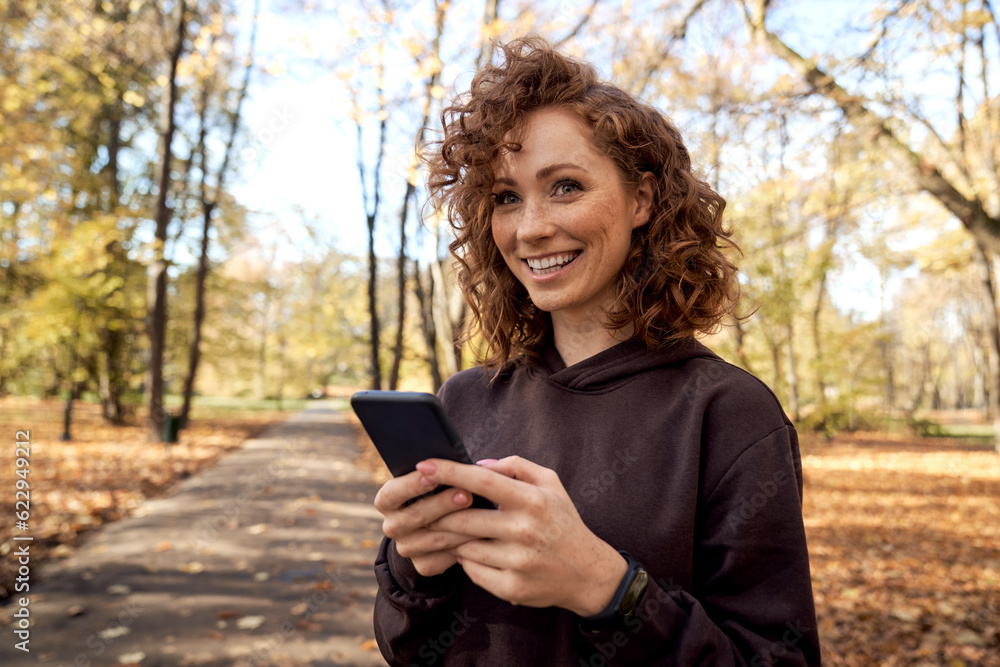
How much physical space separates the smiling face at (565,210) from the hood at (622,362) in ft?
0.55

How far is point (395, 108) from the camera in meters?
11.4

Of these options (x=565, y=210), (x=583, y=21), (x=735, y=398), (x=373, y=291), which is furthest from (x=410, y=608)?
(x=373, y=291)

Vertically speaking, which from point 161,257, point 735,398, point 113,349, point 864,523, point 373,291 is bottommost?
point 864,523

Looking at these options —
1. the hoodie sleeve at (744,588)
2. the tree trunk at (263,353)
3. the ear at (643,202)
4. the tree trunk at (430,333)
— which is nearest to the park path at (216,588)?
the hoodie sleeve at (744,588)

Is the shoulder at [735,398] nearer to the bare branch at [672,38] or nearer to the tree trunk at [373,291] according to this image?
the bare branch at [672,38]

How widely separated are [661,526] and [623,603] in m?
0.28

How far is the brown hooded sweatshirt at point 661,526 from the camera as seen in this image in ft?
3.84

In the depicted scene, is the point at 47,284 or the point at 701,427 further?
the point at 47,284

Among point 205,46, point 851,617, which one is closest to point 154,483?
point 205,46

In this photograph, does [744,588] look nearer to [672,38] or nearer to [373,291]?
[672,38]

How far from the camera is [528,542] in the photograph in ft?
3.16

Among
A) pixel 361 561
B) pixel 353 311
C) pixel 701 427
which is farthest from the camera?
pixel 353 311

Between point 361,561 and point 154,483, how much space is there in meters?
4.61

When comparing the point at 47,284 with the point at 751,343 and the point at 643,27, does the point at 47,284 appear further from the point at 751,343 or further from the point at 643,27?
the point at 751,343
